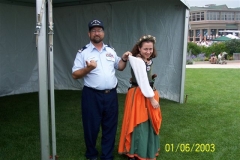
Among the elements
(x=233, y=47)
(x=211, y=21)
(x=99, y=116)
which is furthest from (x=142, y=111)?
(x=211, y=21)

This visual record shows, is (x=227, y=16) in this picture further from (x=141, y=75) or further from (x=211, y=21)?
Result: (x=141, y=75)

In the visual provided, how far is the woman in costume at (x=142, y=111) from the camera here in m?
3.19

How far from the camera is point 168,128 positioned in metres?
4.92

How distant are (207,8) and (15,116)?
202 ft

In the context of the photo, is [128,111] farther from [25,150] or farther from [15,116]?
[15,116]

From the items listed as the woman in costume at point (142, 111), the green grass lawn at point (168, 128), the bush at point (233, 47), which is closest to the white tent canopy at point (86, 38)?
the green grass lawn at point (168, 128)

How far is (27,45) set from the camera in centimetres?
775

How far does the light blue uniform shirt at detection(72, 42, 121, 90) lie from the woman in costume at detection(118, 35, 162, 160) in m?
0.25

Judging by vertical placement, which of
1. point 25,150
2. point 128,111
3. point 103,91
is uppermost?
point 103,91

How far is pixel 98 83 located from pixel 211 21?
2317 inches

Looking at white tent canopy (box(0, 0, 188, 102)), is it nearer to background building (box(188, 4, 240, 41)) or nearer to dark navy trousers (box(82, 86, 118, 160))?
dark navy trousers (box(82, 86, 118, 160))

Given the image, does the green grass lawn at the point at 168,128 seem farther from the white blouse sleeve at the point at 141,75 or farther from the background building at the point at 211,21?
the background building at the point at 211,21

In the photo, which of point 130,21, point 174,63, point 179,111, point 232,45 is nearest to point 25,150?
point 179,111

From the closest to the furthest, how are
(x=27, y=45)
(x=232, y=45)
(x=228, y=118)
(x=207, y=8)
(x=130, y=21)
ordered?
(x=228, y=118) → (x=130, y=21) → (x=27, y=45) → (x=232, y=45) → (x=207, y=8)
